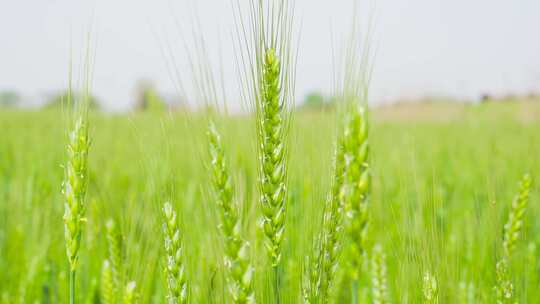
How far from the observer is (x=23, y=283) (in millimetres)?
1472

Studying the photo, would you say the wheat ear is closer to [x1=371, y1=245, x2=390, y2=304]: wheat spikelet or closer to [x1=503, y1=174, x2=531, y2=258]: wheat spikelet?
[x1=371, y1=245, x2=390, y2=304]: wheat spikelet

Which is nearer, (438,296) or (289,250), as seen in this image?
(438,296)

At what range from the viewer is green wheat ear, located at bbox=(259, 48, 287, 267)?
2.60 feet

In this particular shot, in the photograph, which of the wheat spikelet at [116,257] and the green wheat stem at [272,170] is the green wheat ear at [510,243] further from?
the wheat spikelet at [116,257]

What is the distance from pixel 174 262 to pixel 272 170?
0.25 meters

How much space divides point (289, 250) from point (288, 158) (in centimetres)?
35

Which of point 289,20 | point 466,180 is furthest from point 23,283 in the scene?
point 466,180

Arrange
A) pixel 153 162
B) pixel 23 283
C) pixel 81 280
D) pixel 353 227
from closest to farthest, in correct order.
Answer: pixel 353 227
pixel 153 162
pixel 23 283
pixel 81 280

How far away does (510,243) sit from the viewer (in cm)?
115

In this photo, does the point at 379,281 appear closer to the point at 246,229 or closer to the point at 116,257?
the point at 246,229

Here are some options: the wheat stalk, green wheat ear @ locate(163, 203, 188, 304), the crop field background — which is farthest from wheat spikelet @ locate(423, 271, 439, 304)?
the wheat stalk

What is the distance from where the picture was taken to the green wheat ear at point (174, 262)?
31.3 inches

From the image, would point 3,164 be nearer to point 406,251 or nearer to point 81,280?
point 81,280

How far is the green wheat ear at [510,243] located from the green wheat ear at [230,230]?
657 millimetres
